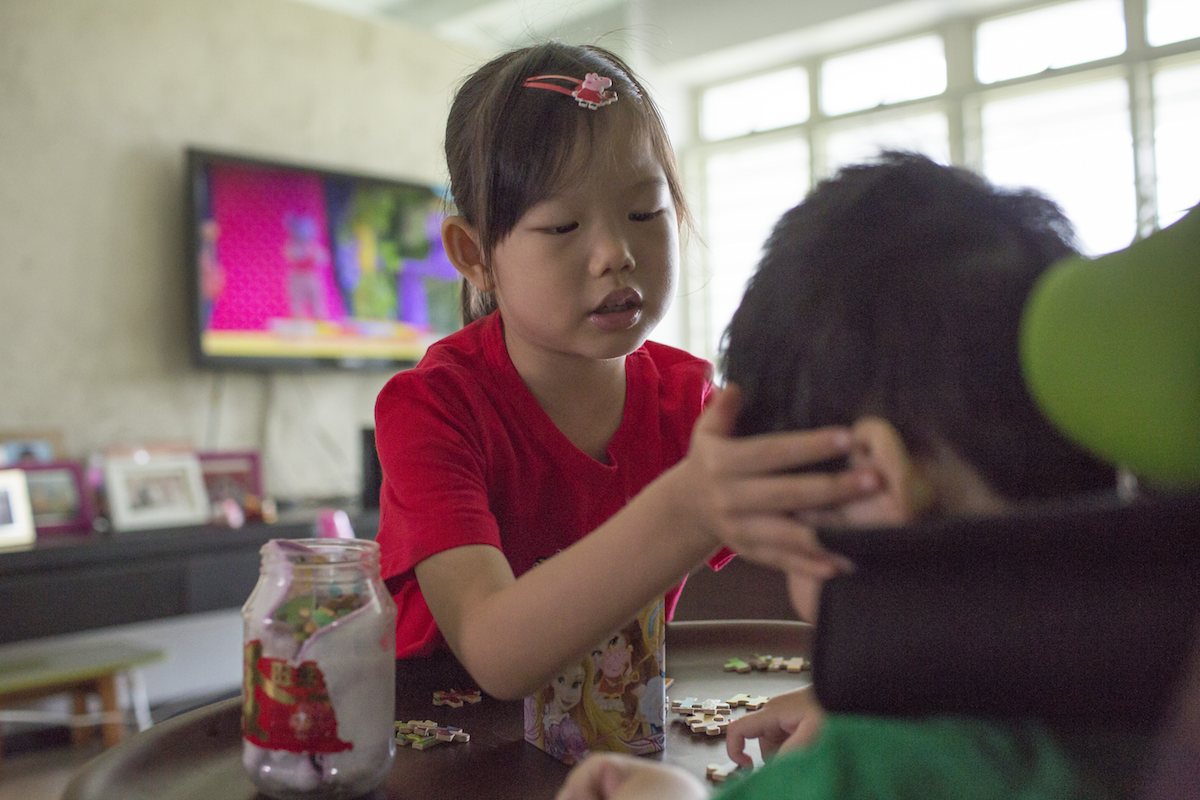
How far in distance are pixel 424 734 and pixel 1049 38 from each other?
4.70 metres

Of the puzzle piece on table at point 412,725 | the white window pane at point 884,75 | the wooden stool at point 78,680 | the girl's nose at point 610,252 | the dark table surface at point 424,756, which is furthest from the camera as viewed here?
the white window pane at point 884,75

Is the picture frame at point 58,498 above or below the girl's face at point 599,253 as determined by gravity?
below

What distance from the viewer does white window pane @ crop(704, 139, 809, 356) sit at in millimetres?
5203

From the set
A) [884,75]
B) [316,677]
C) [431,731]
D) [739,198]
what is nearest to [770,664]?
[431,731]

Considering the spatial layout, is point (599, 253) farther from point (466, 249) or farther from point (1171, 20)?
point (1171, 20)

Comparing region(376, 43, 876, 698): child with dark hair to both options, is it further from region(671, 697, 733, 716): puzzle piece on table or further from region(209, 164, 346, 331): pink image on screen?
region(209, 164, 346, 331): pink image on screen

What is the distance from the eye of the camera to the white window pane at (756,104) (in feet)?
17.0

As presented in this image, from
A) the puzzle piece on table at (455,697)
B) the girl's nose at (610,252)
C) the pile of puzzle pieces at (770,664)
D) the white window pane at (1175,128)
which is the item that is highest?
the white window pane at (1175,128)

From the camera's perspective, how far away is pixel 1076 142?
4.27m

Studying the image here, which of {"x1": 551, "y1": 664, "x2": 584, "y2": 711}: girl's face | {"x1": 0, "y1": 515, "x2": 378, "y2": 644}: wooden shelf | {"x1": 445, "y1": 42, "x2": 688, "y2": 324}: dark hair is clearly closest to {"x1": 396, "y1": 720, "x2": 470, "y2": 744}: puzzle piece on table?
{"x1": 551, "y1": 664, "x2": 584, "y2": 711}: girl's face

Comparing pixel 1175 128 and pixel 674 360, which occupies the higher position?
pixel 1175 128

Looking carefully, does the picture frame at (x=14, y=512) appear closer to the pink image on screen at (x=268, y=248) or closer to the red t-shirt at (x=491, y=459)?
the pink image on screen at (x=268, y=248)

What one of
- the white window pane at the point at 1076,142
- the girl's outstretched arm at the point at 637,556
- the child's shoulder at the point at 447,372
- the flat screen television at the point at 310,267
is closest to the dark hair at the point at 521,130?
the child's shoulder at the point at 447,372

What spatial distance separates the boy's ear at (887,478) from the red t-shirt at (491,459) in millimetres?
→ 407
